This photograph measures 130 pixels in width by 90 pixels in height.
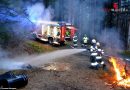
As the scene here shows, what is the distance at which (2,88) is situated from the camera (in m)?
12.3

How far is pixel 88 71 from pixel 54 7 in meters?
14.5

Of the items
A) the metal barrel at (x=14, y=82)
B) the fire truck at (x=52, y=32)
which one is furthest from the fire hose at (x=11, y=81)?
the fire truck at (x=52, y=32)

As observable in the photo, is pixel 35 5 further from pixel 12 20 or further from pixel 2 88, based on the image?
pixel 2 88

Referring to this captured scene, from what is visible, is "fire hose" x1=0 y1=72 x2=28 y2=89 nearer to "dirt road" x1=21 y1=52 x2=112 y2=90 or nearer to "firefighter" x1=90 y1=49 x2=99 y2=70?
"dirt road" x1=21 y1=52 x2=112 y2=90

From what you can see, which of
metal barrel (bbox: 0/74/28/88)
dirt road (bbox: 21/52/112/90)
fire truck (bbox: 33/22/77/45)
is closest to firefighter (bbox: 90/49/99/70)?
dirt road (bbox: 21/52/112/90)

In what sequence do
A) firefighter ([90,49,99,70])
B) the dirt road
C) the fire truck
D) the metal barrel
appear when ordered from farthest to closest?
1. the fire truck
2. firefighter ([90,49,99,70])
3. the dirt road
4. the metal barrel

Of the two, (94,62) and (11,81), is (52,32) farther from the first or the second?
(11,81)

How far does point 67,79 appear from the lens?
15.9 meters

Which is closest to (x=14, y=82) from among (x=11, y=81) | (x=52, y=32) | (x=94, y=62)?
(x=11, y=81)

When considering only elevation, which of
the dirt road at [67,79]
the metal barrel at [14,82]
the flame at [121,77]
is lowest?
the flame at [121,77]

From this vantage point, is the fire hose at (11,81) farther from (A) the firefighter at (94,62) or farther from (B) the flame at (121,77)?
(A) the firefighter at (94,62)

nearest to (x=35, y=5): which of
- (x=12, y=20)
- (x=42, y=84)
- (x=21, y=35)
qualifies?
(x=21, y=35)

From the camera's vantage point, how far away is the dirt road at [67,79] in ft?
47.2

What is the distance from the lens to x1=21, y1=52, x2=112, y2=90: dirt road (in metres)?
14.4
